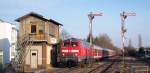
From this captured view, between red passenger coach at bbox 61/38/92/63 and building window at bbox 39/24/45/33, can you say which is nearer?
red passenger coach at bbox 61/38/92/63

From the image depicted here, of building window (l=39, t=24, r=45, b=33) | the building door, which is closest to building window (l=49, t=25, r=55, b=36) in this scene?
building window (l=39, t=24, r=45, b=33)

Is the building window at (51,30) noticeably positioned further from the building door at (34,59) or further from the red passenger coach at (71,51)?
the building door at (34,59)

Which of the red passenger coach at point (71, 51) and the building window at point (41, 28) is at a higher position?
the building window at point (41, 28)

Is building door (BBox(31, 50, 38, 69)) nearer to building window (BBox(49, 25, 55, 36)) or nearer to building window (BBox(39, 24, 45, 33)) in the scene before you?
building window (BBox(39, 24, 45, 33))

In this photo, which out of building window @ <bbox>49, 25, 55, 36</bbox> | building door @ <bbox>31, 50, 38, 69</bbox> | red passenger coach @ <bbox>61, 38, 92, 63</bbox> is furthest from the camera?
building window @ <bbox>49, 25, 55, 36</bbox>

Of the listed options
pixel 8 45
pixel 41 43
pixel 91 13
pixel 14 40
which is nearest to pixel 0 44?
pixel 8 45

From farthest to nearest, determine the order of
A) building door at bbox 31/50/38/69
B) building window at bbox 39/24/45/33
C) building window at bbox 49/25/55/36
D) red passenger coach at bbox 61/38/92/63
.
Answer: building window at bbox 49/25/55/36
building window at bbox 39/24/45/33
building door at bbox 31/50/38/69
red passenger coach at bbox 61/38/92/63

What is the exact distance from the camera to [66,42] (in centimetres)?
4566

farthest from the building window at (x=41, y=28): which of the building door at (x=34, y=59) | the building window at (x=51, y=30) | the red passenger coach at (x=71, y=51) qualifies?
the red passenger coach at (x=71, y=51)

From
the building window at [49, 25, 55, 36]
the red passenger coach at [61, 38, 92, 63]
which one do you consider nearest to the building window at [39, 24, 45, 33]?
the building window at [49, 25, 55, 36]

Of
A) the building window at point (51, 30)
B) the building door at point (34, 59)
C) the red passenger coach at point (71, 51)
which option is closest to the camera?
the red passenger coach at point (71, 51)

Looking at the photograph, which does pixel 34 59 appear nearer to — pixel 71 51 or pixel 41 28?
pixel 41 28

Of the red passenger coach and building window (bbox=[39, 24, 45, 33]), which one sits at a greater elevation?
building window (bbox=[39, 24, 45, 33])

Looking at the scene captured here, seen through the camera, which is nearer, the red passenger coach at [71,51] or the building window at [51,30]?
the red passenger coach at [71,51]
